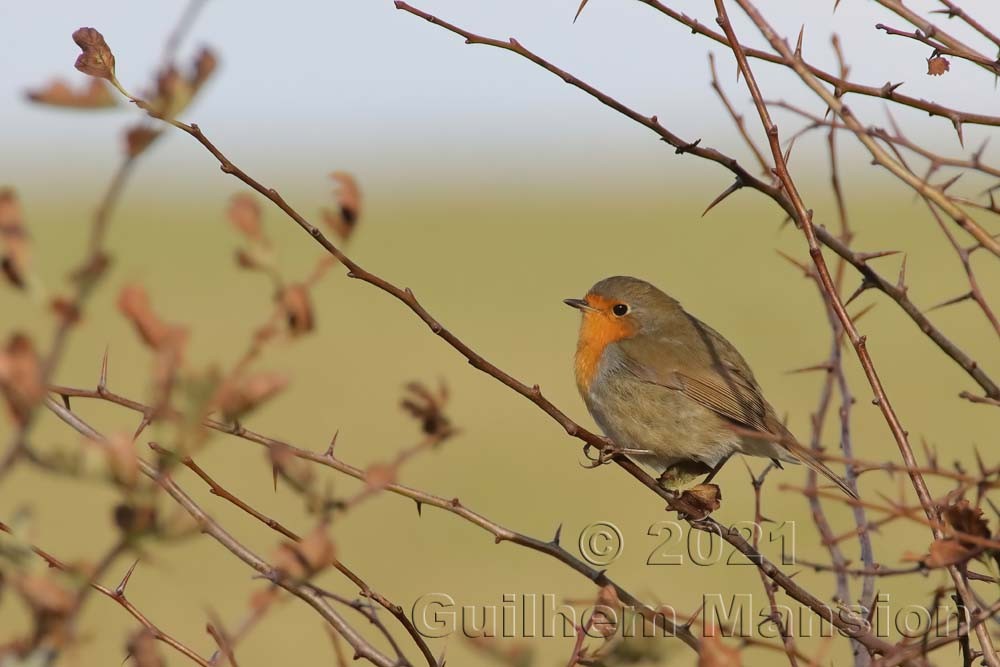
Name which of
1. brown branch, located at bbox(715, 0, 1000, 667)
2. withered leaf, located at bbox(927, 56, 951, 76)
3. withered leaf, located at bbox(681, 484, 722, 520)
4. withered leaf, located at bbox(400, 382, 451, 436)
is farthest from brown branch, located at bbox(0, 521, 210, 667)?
withered leaf, located at bbox(927, 56, 951, 76)

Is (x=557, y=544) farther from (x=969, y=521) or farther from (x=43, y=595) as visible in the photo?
(x=43, y=595)

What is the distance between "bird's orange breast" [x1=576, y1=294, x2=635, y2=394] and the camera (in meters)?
4.97

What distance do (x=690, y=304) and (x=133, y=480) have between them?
19544mm

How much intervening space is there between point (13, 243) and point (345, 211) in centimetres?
41

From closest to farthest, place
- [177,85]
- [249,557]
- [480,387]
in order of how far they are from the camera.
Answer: [177,85], [249,557], [480,387]

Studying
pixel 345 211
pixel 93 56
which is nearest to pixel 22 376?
pixel 345 211

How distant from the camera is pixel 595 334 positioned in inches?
200

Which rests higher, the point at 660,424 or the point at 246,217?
the point at 660,424

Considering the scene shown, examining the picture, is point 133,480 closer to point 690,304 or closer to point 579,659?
point 579,659

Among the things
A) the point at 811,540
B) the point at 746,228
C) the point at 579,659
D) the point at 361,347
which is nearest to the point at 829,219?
the point at 746,228

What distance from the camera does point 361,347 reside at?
20266mm

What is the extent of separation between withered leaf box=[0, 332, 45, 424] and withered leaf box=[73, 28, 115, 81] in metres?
0.61

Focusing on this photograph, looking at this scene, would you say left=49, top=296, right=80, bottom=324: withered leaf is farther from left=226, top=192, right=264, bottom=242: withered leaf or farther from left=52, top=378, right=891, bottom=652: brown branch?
left=52, top=378, right=891, bottom=652: brown branch

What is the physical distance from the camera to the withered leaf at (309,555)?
1074mm
